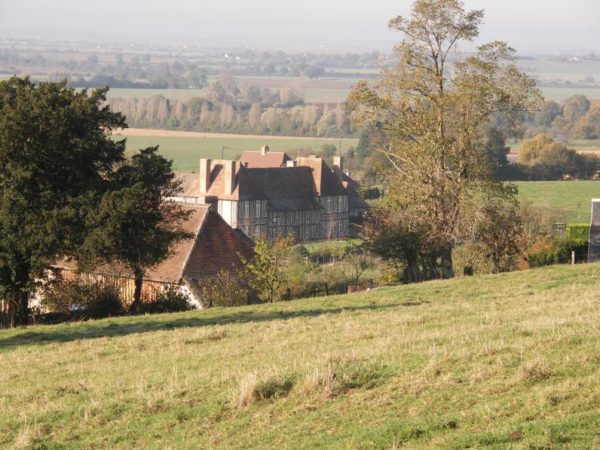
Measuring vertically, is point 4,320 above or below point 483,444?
below

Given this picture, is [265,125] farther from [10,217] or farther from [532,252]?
[10,217]

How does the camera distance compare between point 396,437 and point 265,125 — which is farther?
point 265,125

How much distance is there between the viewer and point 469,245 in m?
40.1

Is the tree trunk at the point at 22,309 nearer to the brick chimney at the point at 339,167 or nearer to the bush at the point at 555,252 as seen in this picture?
the bush at the point at 555,252

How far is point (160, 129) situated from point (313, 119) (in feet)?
82.5

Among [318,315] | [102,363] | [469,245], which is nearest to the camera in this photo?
[102,363]

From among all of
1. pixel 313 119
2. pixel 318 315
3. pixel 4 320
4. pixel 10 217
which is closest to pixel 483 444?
pixel 318 315

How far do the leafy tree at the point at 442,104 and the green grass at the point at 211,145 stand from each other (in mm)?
82574

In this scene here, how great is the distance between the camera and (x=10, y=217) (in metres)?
26.9

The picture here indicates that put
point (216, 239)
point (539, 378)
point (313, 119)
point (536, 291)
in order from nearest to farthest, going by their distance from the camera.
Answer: point (539, 378) < point (536, 291) < point (216, 239) < point (313, 119)

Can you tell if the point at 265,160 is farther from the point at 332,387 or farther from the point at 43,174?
the point at 332,387

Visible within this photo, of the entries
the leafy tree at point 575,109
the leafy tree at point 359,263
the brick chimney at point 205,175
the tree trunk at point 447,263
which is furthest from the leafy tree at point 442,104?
the leafy tree at point 575,109

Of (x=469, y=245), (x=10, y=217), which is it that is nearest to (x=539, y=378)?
(x=10, y=217)

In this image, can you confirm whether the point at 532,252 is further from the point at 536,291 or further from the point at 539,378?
the point at 539,378
